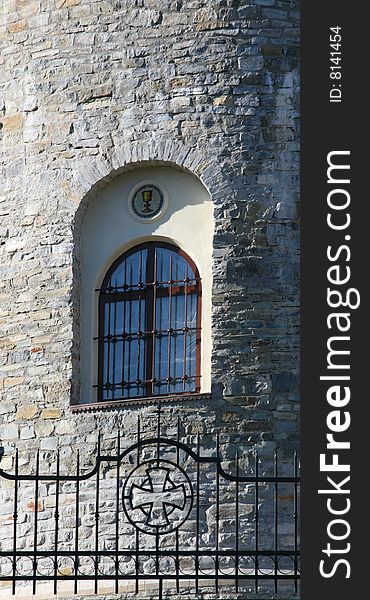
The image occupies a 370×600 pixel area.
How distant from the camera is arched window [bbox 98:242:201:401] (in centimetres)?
2067

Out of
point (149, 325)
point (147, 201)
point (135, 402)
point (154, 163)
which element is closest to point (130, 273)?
point (149, 325)

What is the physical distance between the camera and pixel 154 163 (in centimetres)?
2094

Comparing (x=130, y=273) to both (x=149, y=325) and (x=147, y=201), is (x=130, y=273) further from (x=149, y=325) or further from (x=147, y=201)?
(x=147, y=201)

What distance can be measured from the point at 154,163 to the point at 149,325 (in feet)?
5.14

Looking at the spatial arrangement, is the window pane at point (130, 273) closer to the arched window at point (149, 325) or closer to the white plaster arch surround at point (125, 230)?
the arched window at point (149, 325)

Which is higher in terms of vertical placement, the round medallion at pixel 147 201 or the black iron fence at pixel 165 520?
the round medallion at pixel 147 201

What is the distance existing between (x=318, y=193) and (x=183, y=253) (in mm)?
2250

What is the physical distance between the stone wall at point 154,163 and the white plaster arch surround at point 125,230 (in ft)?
0.59

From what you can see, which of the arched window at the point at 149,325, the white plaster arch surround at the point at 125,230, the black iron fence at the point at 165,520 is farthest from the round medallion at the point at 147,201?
the black iron fence at the point at 165,520

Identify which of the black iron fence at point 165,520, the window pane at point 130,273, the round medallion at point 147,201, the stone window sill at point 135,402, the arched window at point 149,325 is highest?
the round medallion at point 147,201

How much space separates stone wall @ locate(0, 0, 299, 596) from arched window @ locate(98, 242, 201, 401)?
394mm

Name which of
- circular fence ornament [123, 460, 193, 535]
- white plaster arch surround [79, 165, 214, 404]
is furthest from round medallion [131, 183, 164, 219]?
circular fence ornament [123, 460, 193, 535]

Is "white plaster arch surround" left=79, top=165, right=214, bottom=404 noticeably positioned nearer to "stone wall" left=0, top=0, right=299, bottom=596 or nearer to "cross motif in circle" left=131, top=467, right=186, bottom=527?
"stone wall" left=0, top=0, right=299, bottom=596

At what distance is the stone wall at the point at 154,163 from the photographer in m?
20.2
